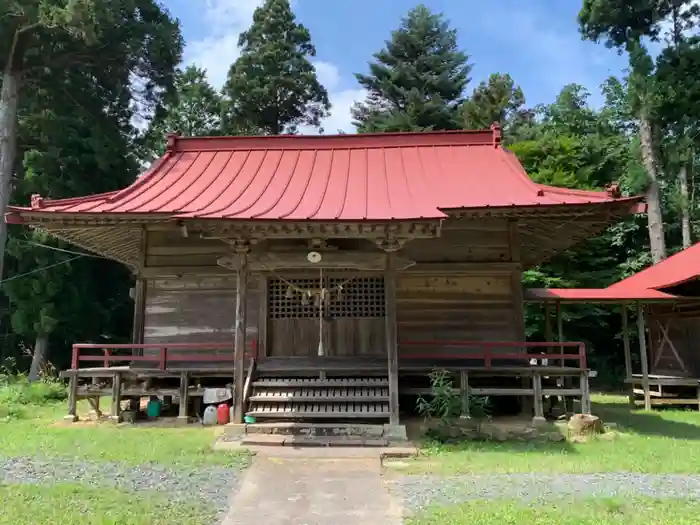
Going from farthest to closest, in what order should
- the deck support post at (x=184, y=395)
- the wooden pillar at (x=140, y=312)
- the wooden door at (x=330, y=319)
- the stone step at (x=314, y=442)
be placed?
the wooden pillar at (x=140, y=312) < the wooden door at (x=330, y=319) < the deck support post at (x=184, y=395) < the stone step at (x=314, y=442)

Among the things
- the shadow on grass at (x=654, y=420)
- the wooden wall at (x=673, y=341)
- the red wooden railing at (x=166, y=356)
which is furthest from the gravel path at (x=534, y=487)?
the wooden wall at (x=673, y=341)

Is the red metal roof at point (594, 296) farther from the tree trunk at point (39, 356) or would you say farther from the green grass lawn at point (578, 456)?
the tree trunk at point (39, 356)

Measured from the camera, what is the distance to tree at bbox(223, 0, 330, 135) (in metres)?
30.2

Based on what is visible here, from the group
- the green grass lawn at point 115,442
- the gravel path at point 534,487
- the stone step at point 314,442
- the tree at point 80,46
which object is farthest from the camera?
the tree at point 80,46

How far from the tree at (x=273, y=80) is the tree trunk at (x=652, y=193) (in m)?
17.6

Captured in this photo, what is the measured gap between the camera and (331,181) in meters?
11.9

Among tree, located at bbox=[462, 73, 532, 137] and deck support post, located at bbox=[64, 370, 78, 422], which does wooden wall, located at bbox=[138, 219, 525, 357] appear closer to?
deck support post, located at bbox=[64, 370, 78, 422]

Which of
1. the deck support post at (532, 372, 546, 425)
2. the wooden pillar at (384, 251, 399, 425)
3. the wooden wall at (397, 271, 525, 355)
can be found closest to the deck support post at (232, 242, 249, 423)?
the wooden pillar at (384, 251, 399, 425)

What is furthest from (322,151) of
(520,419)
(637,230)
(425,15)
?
(425,15)

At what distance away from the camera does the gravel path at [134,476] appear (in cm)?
583

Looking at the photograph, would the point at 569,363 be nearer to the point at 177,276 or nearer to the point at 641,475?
the point at 641,475

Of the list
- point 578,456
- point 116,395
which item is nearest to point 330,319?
point 116,395

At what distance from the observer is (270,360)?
1072 centimetres

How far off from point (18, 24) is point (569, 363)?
19579 millimetres
